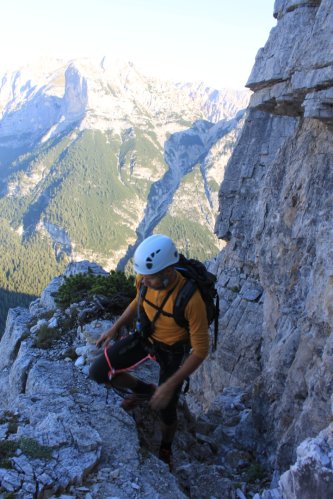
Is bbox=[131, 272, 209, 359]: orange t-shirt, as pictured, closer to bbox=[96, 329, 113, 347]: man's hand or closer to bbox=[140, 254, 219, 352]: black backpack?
bbox=[140, 254, 219, 352]: black backpack

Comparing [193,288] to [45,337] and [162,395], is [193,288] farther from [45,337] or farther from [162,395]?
[45,337]

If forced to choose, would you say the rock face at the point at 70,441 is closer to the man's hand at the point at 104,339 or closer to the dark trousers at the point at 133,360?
the dark trousers at the point at 133,360

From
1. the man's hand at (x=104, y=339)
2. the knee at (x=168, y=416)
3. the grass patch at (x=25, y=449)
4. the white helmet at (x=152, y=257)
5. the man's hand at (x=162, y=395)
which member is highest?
the white helmet at (x=152, y=257)

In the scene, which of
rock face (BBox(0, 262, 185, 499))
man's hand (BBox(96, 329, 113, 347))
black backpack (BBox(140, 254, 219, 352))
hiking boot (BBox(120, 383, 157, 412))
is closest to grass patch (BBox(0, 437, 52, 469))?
rock face (BBox(0, 262, 185, 499))

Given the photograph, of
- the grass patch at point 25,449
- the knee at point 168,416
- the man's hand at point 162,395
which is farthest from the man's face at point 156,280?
the grass patch at point 25,449

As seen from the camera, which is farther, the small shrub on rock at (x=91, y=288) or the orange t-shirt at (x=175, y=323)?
the small shrub on rock at (x=91, y=288)

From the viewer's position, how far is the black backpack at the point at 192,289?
757 cm

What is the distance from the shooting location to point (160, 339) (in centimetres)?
836

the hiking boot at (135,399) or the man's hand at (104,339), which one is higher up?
the man's hand at (104,339)

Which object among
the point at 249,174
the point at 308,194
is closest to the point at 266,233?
the point at 308,194

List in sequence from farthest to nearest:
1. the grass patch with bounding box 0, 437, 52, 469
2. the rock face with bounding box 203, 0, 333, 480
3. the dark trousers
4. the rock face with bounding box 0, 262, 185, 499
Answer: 1. the rock face with bounding box 203, 0, 333, 480
2. the dark trousers
3. the grass patch with bounding box 0, 437, 52, 469
4. the rock face with bounding box 0, 262, 185, 499

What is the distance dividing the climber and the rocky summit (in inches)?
33.5

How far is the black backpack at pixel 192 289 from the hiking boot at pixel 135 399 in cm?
224

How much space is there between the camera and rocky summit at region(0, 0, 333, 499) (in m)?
7.66
